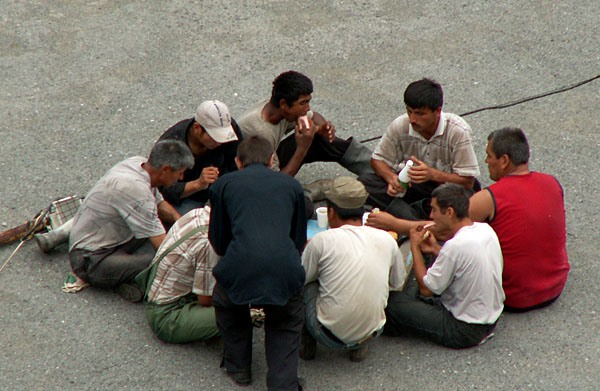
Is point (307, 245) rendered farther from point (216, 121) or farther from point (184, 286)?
point (216, 121)

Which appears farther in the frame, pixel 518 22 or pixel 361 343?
pixel 518 22


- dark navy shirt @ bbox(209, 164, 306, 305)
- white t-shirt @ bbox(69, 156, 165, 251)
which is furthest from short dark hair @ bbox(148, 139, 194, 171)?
dark navy shirt @ bbox(209, 164, 306, 305)

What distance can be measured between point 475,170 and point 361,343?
1.86 metres

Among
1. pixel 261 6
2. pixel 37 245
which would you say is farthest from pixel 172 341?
pixel 261 6

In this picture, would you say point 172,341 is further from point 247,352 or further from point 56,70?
point 56,70

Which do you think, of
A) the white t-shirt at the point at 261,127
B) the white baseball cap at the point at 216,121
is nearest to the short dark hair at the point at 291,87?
the white t-shirt at the point at 261,127

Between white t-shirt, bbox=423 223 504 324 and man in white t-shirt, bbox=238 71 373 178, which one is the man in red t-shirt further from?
man in white t-shirt, bbox=238 71 373 178

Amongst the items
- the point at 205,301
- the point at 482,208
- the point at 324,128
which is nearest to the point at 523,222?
the point at 482,208

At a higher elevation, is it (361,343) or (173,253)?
(173,253)

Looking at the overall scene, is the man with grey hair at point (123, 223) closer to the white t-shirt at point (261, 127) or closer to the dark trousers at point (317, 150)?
the white t-shirt at point (261, 127)

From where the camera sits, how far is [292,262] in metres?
5.41

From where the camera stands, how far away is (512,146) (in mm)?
6277

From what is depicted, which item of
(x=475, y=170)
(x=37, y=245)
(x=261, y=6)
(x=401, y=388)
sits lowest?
(x=401, y=388)

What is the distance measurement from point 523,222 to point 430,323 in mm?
927
